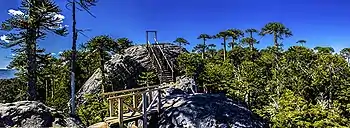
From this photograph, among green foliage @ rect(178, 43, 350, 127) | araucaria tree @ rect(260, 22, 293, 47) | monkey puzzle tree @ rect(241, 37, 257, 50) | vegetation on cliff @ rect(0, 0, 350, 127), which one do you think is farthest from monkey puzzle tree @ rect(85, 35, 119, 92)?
monkey puzzle tree @ rect(241, 37, 257, 50)

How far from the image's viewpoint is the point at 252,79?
64.7ft

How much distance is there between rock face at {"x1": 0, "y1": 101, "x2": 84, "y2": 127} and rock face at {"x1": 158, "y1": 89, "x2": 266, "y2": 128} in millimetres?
3407

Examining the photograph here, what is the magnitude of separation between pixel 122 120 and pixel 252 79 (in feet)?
36.1

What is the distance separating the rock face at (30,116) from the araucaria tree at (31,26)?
3.08 meters

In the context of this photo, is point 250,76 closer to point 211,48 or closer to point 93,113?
point 93,113

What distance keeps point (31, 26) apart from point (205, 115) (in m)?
7.88

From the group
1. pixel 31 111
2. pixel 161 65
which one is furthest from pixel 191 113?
pixel 161 65

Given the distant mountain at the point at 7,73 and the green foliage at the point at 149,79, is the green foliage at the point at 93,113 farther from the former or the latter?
the green foliage at the point at 149,79

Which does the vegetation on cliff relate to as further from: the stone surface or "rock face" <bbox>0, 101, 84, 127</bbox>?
"rock face" <bbox>0, 101, 84, 127</bbox>

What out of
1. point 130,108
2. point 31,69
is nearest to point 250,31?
point 31,69

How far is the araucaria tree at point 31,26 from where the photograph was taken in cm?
1306

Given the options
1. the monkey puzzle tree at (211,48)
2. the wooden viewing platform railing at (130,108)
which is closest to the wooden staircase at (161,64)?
the wooden viewing platform railing at (130,108)

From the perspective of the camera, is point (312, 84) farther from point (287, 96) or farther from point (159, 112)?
point (159, 112)

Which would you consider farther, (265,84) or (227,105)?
(265,84)
